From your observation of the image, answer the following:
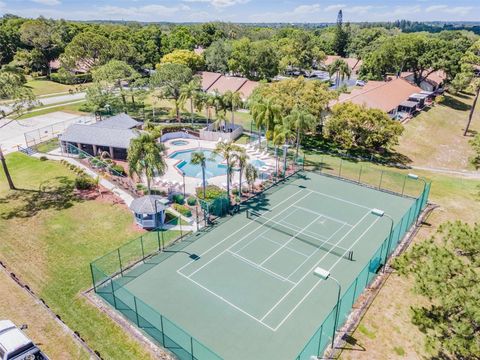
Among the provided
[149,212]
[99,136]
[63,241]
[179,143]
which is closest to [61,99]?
[99,136]

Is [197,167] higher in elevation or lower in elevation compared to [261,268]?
higher

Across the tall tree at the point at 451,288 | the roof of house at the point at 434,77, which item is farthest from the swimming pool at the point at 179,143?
the roof of house at the point at 434,77

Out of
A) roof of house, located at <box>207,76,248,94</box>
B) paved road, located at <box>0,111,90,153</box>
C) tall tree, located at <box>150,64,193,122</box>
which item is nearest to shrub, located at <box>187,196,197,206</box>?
tall tree, located at <box>150,64,193,122</box>

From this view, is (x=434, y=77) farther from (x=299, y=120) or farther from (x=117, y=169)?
(x=117, y=169)

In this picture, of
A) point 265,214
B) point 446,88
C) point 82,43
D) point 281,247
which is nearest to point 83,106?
point 82,43

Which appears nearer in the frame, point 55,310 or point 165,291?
point 55,310

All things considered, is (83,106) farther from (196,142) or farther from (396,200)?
(396,200)

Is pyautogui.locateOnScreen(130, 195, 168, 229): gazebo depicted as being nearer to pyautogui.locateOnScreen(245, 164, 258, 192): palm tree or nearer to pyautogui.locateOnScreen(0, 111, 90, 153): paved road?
pyautogui.locateOnScreen(245, 164, 258, 192): palm tree

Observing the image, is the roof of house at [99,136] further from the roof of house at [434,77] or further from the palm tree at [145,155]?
the roof of house at [434,77]
